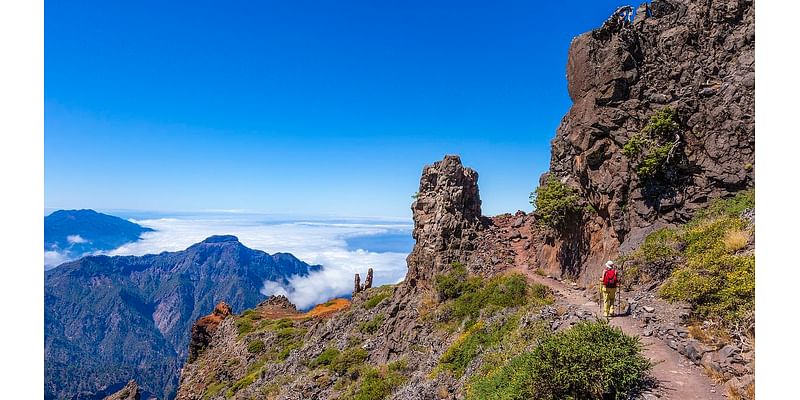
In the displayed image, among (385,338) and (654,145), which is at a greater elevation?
(654,145)

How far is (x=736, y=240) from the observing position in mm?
10906

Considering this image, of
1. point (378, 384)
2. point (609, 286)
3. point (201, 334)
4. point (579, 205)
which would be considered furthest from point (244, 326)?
point (609, 286)

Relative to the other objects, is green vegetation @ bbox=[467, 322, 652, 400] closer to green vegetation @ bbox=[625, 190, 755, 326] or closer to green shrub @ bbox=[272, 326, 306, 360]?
green vegetation @ bbox=[625, 190, 755, 326]

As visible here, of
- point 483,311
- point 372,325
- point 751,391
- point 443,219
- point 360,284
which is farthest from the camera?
point 360,284

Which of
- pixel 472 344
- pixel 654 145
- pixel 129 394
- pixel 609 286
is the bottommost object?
pixel 129 394

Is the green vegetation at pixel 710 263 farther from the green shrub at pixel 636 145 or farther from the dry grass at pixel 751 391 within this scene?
the green shrub at pixel 636 145

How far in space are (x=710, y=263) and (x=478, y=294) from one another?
12.3 m

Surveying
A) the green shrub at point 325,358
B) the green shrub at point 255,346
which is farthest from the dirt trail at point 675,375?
the green shrub at point 255,346

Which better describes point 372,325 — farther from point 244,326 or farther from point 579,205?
point 244,326

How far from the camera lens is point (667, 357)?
812cm

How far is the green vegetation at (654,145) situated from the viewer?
17.7 metres

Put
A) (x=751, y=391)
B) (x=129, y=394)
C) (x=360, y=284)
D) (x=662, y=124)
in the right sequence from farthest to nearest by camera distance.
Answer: (x=360, y=284), (x=129, y=394), (x=662, y=124), (x=751, y=391)

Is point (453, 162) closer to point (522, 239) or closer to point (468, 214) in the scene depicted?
point (468, 214)

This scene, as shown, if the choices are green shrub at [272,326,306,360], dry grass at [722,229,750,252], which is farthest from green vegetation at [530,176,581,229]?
green shrub at [272,326,306,360]
